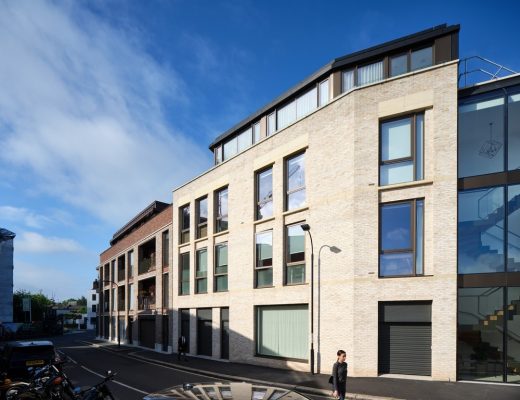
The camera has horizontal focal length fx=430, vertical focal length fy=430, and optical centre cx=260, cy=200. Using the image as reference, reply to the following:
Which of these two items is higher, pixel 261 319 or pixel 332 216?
pixel 332 216

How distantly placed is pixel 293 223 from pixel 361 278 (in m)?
4.79

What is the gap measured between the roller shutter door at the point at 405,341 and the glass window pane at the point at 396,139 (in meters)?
5.70

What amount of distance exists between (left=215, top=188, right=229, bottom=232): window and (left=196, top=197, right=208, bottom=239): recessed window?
1.43 m

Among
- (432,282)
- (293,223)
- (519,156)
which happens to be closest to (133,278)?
(293,223)

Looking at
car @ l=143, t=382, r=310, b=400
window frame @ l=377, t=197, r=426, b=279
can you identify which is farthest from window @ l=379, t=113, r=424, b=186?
car @ l=143, t=382, r=310, b=400

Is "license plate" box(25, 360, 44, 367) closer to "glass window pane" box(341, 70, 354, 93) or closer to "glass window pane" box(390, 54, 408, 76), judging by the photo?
"glass window pane" box(341, 70, 354, 93)

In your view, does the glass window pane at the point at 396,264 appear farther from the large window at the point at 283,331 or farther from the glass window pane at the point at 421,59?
the glass window pane at the point at 421,59

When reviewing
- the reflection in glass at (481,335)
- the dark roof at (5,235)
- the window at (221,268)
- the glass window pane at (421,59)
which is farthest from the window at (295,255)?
the dark roof at (5,235)

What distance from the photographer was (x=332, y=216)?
17875mm

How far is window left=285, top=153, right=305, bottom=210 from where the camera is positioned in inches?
795

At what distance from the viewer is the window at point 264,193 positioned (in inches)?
867

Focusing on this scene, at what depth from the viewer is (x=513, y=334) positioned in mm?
14625

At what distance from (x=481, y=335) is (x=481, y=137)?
23.4ft

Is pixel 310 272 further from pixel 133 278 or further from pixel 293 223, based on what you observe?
pixel 133 278
